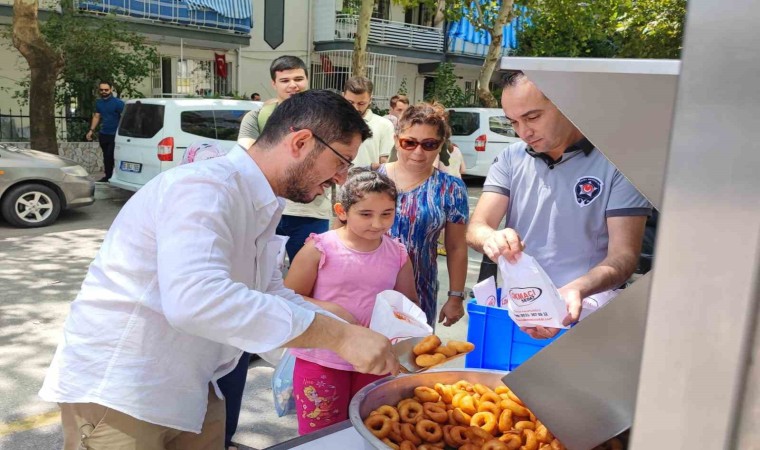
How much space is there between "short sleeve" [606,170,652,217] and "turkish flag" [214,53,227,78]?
16.8 meters

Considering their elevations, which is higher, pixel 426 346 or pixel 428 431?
pixel 426 346

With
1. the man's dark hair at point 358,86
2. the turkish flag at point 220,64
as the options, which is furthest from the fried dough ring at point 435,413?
the turkish flag at point 220,64

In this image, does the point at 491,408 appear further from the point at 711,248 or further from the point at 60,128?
the point at 60,128

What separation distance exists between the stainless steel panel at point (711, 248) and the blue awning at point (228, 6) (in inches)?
670

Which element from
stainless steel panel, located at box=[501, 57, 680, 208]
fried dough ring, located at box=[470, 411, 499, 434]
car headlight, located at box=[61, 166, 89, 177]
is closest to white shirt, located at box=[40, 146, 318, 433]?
fried dough ring, located at box=[470, 411, 499, 434]

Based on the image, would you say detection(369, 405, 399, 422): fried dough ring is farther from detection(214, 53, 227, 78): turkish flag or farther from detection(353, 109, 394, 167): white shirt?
detection(214, 53, 227, 78): turkish flag

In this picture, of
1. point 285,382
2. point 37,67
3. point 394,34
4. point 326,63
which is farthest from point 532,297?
point 394,34

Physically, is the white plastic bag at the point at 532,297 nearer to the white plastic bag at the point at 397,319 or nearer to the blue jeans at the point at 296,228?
the white plastic bag at the point at 397,319

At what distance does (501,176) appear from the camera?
247 cm

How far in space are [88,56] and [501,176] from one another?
1224cm

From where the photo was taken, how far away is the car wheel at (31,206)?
25.7 feet

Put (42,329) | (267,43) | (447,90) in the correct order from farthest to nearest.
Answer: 1. (447,90)
2. (267,43)
3. (42,329)

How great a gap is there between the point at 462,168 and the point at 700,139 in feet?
25.5

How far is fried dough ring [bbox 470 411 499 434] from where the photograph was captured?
5.25ft
